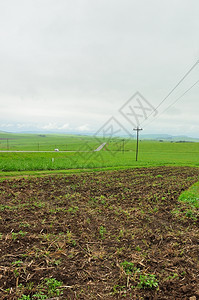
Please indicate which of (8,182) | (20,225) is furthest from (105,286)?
(8,182)

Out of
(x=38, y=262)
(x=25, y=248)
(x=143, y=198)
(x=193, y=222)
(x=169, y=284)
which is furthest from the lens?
(x=143, y=198)

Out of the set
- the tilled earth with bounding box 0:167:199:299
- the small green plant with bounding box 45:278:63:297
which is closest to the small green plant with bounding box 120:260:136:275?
the tilled earth with bounding box 0:167:199:299

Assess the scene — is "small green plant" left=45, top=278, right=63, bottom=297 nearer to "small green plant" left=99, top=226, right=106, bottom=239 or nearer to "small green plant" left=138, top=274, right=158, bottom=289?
"small green plant" left=138, top=274, right=158, bottom=289

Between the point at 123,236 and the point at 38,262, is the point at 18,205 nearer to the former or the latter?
the point at 38,262

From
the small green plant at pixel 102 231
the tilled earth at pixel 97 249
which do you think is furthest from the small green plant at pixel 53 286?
the small green plant at pixel 102 231

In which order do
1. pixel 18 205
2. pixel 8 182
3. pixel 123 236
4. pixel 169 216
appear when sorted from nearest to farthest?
pixel 123 236
pixel 169 216
pixel 18 205
pixel 8 182

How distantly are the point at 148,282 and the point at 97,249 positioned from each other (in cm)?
179

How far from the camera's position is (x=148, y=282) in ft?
13.0

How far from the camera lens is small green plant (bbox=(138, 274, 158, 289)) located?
3.88 metres

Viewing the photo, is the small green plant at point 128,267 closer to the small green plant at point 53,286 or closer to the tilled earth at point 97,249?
the tilled earth at point 97,249

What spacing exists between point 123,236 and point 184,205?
4.57 metres

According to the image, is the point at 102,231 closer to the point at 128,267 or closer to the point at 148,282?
the point at 128,267

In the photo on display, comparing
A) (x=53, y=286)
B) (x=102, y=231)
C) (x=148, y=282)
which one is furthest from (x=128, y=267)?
(x=102, y=231)

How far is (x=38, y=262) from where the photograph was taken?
4609 mm
